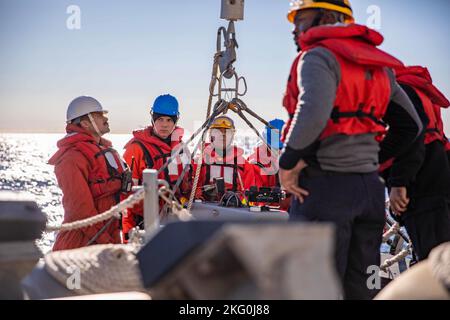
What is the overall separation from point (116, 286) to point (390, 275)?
336 centimetres

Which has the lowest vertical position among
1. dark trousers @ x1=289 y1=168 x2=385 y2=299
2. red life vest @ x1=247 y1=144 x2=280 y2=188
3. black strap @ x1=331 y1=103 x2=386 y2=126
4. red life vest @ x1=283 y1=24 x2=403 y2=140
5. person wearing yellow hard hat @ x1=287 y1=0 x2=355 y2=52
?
red life vest @ x1=247 y1=144 x2=280 y2=188

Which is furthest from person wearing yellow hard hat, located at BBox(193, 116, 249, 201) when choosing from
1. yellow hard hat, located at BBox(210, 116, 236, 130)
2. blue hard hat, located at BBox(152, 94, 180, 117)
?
blue hard hat, located at BBox(152, 94, 180, 117)

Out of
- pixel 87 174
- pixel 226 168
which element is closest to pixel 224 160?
pixel 226 168

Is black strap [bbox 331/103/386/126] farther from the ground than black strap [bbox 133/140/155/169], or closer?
farther from the ground

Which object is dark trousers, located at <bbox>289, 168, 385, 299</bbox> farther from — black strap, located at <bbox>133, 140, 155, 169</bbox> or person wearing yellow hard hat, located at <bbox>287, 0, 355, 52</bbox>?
black strap, located at <bbox>133, 140, 155, 169</bbox>

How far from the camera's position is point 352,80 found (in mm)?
2539

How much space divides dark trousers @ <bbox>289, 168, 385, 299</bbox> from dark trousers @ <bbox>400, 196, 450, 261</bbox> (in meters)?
0.83

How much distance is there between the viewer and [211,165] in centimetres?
631

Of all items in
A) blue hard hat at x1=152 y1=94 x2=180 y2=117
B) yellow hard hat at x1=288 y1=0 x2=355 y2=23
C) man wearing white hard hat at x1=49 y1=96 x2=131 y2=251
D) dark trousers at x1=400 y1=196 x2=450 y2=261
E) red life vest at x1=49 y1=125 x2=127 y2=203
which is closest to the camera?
yellow hard hat at x1=288 y1=0 x2=355 y2=23

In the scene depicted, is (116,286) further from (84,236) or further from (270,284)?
(84,236)

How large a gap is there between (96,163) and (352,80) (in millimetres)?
2851

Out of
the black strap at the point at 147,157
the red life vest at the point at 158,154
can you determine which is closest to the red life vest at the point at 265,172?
the red life vest at the point at 158,154

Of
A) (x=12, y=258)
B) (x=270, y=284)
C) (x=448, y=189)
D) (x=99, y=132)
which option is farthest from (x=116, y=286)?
(x=99, y=132)

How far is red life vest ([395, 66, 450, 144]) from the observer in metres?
3.47
